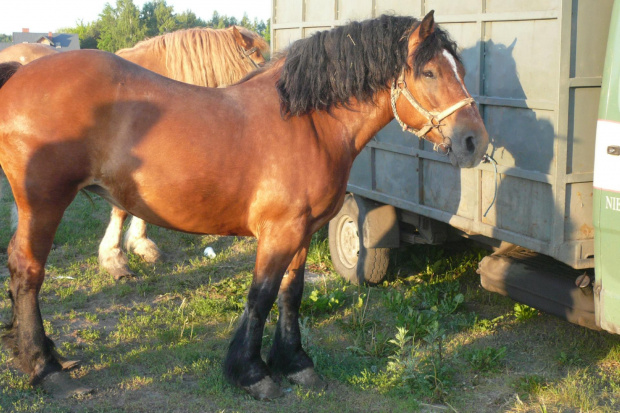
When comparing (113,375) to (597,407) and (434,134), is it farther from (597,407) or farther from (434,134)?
(597,407)

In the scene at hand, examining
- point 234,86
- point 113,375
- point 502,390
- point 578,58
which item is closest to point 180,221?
point 234,86

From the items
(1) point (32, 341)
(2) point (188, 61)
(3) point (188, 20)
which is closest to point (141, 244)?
(2) point (188, 61)

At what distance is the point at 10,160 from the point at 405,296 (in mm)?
3203

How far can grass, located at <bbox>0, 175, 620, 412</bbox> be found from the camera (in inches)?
139

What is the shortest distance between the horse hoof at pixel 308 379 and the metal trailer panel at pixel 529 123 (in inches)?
57.5

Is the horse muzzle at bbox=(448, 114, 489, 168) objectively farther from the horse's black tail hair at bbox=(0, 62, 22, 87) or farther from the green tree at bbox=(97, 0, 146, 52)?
the green tree at bbox=(97, 0, 146, 52)

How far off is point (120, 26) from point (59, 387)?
40351 mm

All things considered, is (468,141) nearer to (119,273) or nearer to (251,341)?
(251,341)

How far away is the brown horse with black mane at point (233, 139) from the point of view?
10.7 ft

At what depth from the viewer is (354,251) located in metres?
5.70

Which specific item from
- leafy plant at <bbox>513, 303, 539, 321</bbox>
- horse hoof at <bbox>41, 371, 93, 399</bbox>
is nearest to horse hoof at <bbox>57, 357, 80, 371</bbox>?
horse hoof at <bbox>41, 371, 93, 399</bbox>

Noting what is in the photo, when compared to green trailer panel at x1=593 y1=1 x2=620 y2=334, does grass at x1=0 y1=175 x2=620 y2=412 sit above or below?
below

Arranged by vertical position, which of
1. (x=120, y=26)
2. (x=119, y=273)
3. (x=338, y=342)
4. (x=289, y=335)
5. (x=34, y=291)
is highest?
(x=120, y=26)

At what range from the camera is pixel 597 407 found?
133 inches
